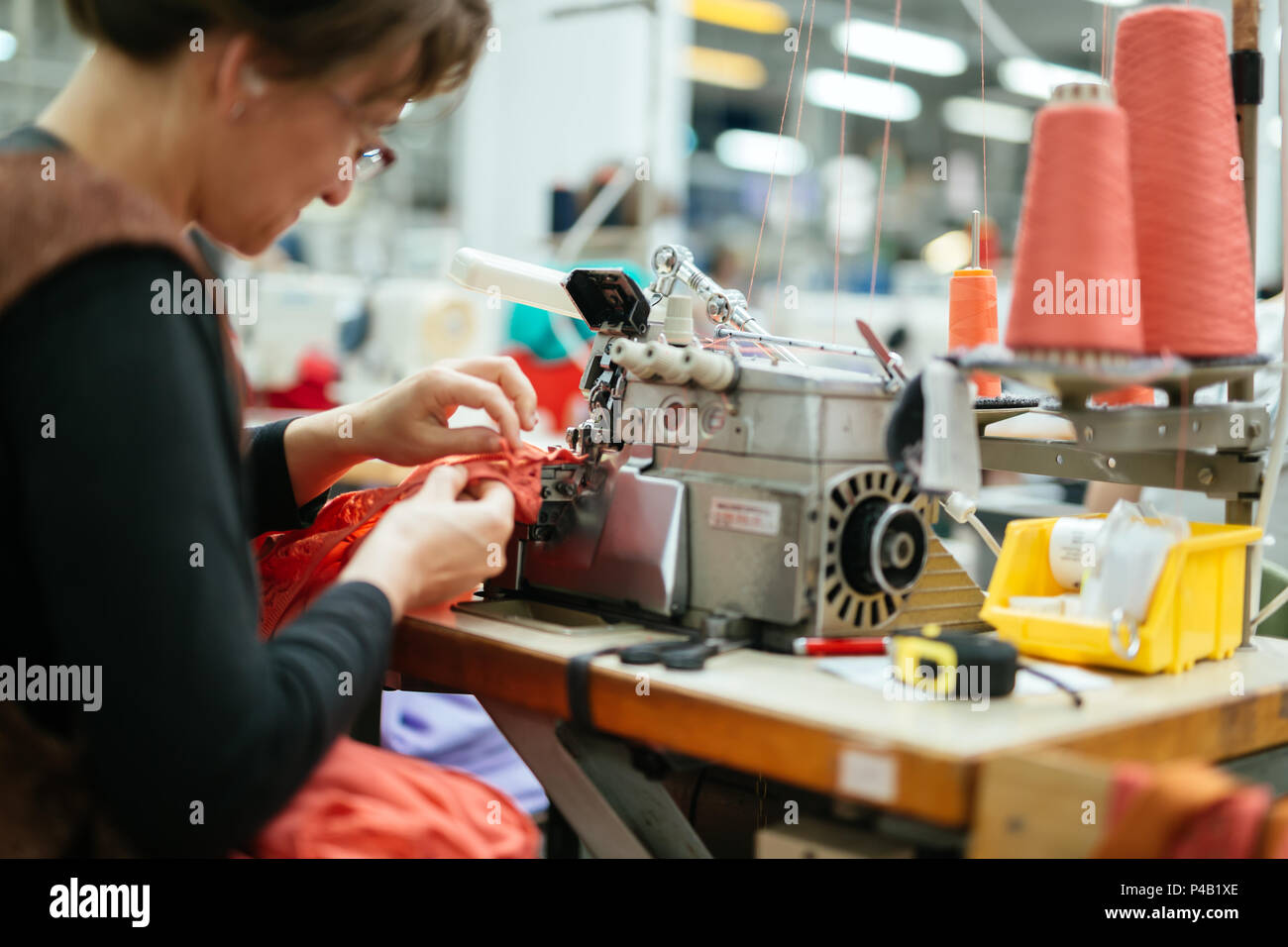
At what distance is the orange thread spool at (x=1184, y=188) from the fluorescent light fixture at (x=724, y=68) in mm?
9797

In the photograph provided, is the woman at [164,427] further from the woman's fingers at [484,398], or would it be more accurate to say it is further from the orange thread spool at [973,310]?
the orange thread spool at [973,310]

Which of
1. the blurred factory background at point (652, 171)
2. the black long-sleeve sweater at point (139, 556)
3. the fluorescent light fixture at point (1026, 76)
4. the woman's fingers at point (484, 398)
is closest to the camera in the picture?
the black long-sleeve sweater at point (139, 556)

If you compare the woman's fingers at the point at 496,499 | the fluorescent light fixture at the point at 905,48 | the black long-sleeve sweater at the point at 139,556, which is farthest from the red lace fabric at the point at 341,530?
the fluorescent light fixture at the point at 905,48

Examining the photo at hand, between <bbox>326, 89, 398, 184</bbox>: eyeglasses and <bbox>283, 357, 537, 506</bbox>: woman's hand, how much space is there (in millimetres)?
222

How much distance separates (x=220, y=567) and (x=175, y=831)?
0.18 metres

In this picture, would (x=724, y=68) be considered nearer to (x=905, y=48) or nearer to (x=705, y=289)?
(x=905, y=48)

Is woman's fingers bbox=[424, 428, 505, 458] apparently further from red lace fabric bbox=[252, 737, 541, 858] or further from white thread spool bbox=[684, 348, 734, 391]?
red lace fabric bbox=[252, 737, 541, 858]

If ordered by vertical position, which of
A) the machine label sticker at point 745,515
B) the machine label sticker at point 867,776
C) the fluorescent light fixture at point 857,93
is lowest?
the machine label sticker at point 867,776

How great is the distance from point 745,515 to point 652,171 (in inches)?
123

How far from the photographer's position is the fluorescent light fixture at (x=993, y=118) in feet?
42.9

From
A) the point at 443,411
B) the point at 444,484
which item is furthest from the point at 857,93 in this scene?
the point at 444,484

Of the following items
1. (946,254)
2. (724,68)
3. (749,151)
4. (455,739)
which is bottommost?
(455,739)

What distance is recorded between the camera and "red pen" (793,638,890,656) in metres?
1.09

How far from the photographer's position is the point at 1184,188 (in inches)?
44.9
